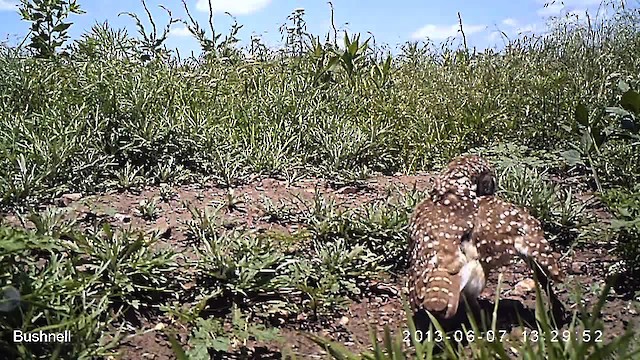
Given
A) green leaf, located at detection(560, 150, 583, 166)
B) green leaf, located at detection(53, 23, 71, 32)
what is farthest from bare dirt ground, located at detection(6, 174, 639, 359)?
green leaf, located at detection(53, 23, 71, 32)

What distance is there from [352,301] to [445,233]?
754 mm

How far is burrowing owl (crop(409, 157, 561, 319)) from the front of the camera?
278 centimetres

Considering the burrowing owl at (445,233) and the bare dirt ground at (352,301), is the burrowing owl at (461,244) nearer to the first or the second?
the burrowing owl at (445,233)

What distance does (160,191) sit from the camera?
4.51m

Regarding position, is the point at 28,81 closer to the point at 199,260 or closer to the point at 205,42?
the point at 205,42

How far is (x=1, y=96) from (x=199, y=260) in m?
2.93

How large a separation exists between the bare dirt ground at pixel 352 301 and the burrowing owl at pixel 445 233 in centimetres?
22

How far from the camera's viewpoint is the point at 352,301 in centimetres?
349

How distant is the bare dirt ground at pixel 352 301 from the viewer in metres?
3.03

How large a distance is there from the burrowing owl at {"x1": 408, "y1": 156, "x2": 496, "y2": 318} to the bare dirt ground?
216 mm

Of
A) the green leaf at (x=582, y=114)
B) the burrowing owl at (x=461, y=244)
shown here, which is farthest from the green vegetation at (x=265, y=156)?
the burrowing owl at (x=461, y=244)

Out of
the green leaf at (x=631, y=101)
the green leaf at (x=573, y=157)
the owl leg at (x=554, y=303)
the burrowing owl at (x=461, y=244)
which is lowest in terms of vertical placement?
the owl leg at (x=554, y=303)

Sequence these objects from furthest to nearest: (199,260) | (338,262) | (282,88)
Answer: (282,88)
(338,262)
(199,260)

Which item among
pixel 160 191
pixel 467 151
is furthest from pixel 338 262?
pixel 467 151
